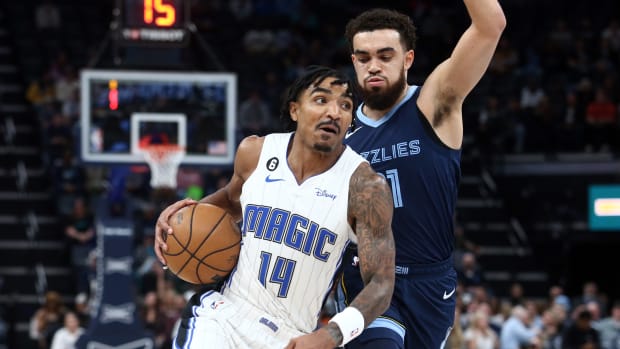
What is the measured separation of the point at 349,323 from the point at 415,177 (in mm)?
1071

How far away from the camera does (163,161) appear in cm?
1434

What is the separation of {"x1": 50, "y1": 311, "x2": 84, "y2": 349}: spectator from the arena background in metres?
1.29

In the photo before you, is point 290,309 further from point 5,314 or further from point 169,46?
point 5,314

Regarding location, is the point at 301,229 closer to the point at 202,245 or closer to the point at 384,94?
the point at 202,245

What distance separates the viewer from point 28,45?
72.0 ft

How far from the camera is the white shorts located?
18.0 ft

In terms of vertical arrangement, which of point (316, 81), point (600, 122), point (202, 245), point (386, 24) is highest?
point (386, 24)

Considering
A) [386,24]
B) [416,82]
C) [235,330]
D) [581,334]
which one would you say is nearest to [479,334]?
[581,334]

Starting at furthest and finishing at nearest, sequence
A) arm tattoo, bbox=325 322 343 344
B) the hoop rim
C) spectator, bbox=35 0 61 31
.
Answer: spectator, bbox=35 0 61 31 < the hoop rim < arm tattoo, bbox=325 322 343 344

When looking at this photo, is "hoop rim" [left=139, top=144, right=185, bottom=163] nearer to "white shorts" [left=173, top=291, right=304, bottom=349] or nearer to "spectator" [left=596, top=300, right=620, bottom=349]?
"spectator" [left=596, top=300, right=620, bottom=349]

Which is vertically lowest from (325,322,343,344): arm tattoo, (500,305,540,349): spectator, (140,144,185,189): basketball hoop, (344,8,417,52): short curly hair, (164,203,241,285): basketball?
(500,305,540,349): spectator

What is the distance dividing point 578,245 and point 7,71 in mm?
10166

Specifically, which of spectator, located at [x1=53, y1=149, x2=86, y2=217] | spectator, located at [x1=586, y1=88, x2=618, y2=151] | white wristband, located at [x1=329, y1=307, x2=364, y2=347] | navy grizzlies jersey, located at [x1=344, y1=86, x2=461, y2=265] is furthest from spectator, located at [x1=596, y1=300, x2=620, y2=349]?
white wristband, located at [x1=329, y1=307, x2=364, y2=347]

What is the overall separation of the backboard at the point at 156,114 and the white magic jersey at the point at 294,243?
8798 millimetres
